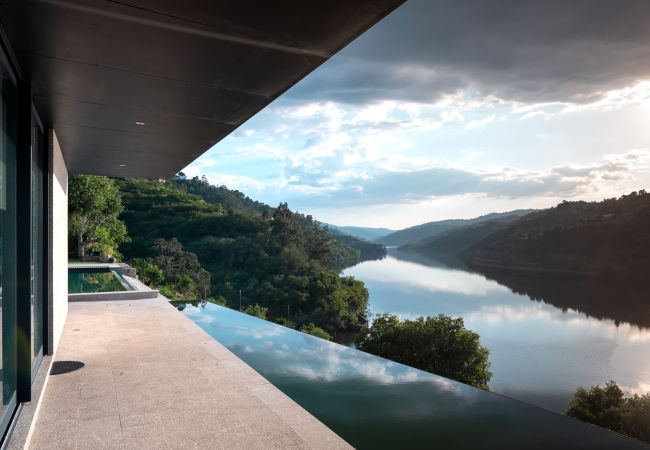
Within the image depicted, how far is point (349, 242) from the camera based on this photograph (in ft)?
449

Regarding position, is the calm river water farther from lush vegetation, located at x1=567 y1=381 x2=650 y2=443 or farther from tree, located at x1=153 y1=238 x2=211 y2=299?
tree, located at x1=153 y1=238 x2=211 y2=299

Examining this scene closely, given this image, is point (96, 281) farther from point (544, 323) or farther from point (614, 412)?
point (544, 323)

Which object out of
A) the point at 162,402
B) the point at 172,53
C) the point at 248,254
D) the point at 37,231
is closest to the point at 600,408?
the point at 162,402

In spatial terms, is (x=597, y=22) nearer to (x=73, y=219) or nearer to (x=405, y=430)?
(x=73, y=219)

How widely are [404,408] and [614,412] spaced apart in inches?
694

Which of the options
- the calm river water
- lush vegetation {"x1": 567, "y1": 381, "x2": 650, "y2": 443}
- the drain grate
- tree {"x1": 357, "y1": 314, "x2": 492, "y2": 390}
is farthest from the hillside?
the drain grate

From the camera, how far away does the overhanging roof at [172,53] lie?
2326 mm

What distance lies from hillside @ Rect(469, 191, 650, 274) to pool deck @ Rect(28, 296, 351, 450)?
2448 inches

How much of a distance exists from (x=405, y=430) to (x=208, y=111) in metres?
3.12

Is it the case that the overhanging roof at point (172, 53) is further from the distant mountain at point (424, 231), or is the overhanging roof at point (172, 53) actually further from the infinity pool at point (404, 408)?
the distant mountain at point (424, 231)

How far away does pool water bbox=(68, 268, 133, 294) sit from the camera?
10961mm

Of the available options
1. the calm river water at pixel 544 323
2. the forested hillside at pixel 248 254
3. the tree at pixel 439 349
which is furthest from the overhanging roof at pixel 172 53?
the calm river water at pixel 544 323

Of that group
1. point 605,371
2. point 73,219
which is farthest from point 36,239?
point 605,371

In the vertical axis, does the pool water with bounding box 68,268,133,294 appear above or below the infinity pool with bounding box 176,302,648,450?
above
